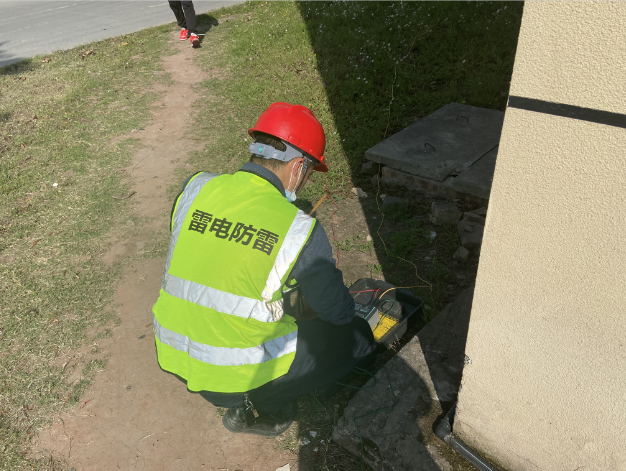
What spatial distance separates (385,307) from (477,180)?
1616 millimetres

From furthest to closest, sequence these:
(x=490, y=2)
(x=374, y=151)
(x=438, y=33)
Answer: (x=490, y=2)
(x=438, y=33)
(x=374, y=151)

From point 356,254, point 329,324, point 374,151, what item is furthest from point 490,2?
point 329,324

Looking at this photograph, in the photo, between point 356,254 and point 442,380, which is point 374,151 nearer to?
point 356,254

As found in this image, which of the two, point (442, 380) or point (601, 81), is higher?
point (601, 81)

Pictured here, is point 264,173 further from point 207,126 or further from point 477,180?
point 207,126

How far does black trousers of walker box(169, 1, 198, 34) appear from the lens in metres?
8.78

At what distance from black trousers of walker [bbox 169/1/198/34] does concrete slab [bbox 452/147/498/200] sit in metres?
6.77

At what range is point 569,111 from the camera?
1276mm

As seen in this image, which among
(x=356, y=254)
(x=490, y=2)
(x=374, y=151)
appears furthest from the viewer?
(x=490, y=2)

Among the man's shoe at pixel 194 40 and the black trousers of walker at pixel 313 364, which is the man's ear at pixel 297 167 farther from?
the man's shoe at pixel 194 40

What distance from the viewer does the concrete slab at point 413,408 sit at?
228 cm

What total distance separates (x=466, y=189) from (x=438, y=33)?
4.02 m

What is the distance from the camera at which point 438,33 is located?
7.17 m

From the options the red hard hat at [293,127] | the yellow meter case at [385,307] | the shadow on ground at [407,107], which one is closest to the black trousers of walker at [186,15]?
the shadow on ground at [407,107]
